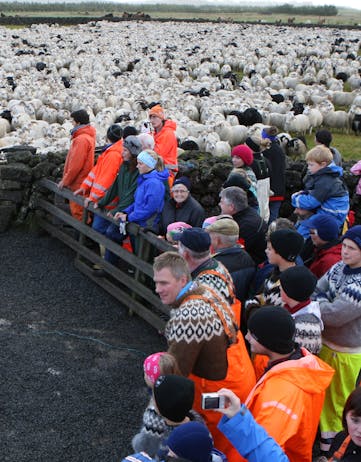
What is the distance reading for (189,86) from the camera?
29859mm

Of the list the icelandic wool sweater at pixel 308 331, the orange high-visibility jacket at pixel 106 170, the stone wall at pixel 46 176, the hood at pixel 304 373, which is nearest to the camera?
the hood at pixel 304 373

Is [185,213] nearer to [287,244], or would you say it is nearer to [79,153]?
[287,244]

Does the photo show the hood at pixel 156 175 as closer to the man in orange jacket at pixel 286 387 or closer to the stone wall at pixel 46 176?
the stone wall at pixel 46 176

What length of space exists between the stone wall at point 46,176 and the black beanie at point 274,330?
752 cm

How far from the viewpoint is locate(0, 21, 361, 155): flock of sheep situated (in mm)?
17938

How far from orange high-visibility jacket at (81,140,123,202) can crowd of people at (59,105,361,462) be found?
1.2 inches

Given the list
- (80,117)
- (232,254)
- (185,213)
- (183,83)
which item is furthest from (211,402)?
(183,83)

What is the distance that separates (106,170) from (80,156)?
0.97m

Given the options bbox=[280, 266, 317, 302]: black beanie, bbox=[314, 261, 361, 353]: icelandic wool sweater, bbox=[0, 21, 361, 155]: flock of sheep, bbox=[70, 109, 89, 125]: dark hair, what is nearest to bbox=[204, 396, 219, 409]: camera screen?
bbox=[280, 266, 317, 302]: black beanie

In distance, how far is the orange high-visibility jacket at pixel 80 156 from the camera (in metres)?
9.27

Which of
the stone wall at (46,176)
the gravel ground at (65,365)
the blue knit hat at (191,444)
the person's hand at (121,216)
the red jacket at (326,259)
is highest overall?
the blue knit hat at (191,444)

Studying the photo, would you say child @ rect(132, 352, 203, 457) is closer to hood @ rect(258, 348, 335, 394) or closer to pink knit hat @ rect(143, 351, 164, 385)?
pink knit hat @ rect(143, 351, 164, 385)

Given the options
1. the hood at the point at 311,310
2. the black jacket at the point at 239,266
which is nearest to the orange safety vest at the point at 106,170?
the black jacket at the point at 239,266

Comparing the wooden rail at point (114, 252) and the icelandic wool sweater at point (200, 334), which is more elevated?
the icelandic wool sweater at point (200, 334)
